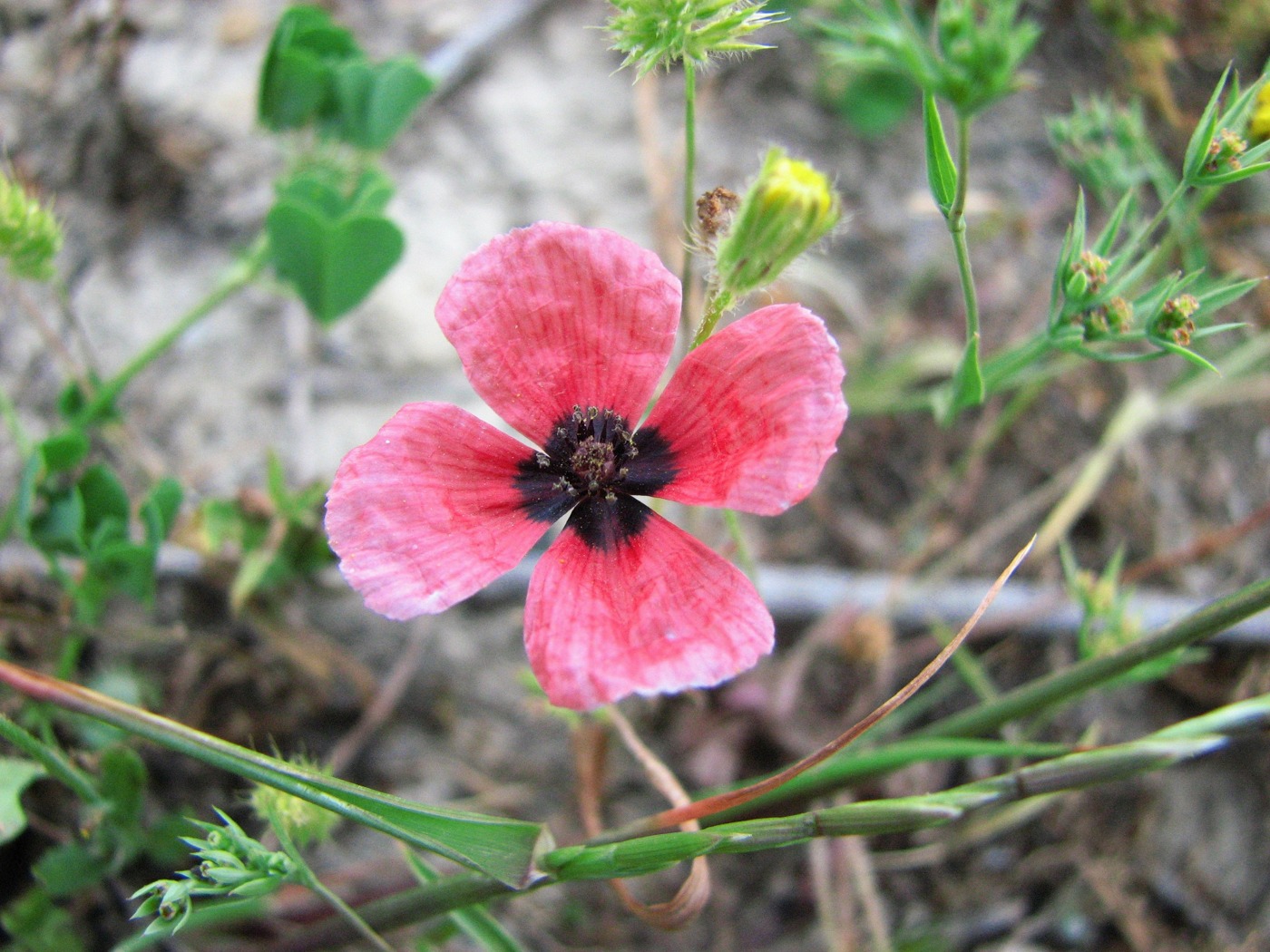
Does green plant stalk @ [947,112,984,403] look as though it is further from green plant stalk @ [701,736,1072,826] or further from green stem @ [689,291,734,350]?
green plant stalk @ [701,736,1072,826]

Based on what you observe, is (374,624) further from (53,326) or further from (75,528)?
(53,326)

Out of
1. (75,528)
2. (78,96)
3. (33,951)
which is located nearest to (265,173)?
(78,96)

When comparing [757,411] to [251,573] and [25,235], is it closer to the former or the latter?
[251,573]

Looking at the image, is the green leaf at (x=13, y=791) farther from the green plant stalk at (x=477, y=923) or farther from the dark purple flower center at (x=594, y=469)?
the dark purple flower center at (x=594, y=469)

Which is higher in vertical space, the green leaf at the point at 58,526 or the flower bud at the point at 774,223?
the flower bud at the point at 774,223

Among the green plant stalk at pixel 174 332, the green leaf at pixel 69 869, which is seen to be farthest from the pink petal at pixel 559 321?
the green leaf at pixel 69 869

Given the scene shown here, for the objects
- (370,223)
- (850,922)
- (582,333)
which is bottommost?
(850,922)

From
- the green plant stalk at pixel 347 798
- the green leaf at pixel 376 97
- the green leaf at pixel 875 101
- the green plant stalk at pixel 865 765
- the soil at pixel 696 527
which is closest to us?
the green plant stalk at pixel 347 798
